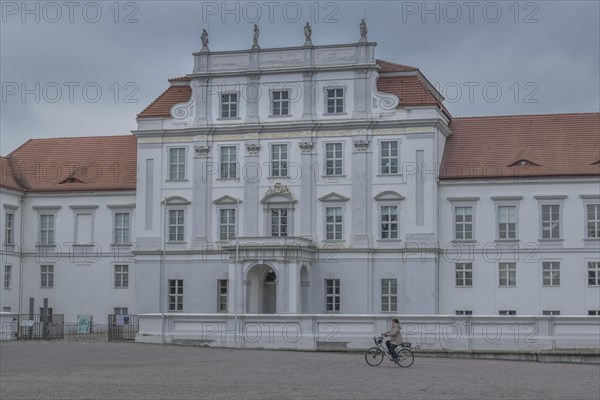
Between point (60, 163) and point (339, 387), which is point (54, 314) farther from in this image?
point (339, 387)

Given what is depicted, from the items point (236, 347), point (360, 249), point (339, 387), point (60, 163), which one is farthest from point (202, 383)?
point (60, 163)

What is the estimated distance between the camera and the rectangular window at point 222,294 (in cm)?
5700

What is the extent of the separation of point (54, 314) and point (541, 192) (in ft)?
88.2

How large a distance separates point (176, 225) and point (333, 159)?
9.12m

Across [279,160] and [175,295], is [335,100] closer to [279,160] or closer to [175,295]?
[279,160]

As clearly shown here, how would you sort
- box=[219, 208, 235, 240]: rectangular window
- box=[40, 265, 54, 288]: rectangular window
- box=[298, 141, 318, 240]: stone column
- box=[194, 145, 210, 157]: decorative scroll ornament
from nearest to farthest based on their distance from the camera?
1. box=[298, 141, 318, 240]: stone column
2. box=[219, 208, 235, 240]: rectangular window
3. box=[194, 145, 210, 157]: decorative scroll ornament
4. box=[40, 265, 54, 288]: rectangular window

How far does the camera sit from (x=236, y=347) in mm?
43531

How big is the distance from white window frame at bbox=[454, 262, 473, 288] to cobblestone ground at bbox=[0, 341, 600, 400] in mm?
16464

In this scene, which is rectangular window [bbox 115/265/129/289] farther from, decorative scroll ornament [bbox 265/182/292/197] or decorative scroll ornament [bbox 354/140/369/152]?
decorative scroll ornament [bbox 354/140/369/152]

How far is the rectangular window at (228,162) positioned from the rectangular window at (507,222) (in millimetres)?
13979

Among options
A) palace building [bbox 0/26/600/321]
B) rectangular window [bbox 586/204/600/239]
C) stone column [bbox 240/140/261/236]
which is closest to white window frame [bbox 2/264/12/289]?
palace building [bbox 0/26/600/321]

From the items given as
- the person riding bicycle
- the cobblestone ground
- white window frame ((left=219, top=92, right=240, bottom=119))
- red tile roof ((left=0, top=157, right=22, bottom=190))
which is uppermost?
white window frame ((left=219, top=92, right=240, bottom=119))

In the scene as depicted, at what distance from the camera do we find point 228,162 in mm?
58250

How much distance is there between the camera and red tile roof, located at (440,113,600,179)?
56.2m
